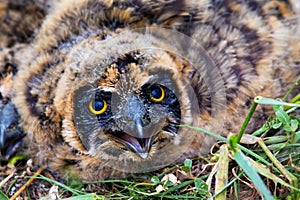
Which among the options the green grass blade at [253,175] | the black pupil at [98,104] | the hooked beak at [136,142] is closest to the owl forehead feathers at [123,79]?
the black pupil at [98,104]

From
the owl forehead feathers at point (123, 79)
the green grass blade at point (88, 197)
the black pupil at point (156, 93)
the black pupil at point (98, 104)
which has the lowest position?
the green grass blade at point (88, 197)

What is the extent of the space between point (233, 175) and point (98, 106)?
817 mm

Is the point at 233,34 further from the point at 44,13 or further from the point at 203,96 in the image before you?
the point at 44,13

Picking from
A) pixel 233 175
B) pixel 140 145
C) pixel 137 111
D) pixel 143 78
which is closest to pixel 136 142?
pixel 140 145

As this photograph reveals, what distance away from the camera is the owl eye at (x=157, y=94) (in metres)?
2.90

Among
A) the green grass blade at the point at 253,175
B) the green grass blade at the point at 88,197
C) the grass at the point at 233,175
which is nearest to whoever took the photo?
the green grass blade at the point at 253,175

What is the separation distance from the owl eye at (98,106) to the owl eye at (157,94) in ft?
0.86

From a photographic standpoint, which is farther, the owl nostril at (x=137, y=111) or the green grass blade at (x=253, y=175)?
the owl nostril at (x=137, y=111)

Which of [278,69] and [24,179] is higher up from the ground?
[278,69]

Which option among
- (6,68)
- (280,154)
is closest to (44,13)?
(6,68)

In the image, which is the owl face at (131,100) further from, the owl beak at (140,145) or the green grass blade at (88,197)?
the green grass blade at (88,197)

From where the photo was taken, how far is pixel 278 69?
329 centimetres

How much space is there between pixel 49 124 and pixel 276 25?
1566mm

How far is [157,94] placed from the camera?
2912 mm
